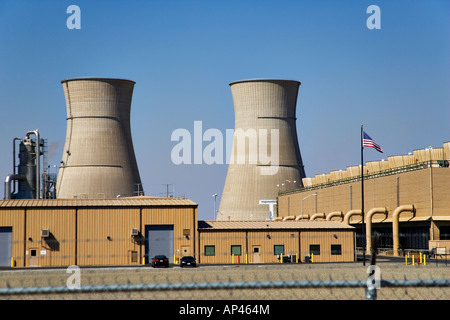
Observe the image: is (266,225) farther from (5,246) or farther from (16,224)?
(5,246)

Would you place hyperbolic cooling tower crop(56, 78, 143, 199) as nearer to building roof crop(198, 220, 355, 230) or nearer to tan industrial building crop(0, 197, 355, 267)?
building roof crop(198, 220, 355, 230)

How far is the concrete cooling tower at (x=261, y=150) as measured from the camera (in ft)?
262

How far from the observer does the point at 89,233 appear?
46.0m

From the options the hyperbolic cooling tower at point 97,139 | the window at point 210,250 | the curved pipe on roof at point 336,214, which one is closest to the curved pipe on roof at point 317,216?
the curved pipe on roof at point 336,214

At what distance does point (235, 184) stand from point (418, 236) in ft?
108

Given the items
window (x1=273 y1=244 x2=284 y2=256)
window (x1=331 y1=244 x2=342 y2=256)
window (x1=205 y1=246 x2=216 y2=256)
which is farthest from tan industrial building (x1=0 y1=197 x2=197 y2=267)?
window (x1=331 y1=244 x2=342 y2=256)

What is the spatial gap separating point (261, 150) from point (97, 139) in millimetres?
19878

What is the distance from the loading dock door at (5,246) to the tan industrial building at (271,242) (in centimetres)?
1184

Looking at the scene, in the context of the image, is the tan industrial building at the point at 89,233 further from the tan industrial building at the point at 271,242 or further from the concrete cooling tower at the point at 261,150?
the concrete cooling tower at the point at 261,150

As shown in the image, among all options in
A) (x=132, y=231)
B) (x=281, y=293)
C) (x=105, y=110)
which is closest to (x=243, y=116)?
(x=105, y=110)

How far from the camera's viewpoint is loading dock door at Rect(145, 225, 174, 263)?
4672 centimetres
